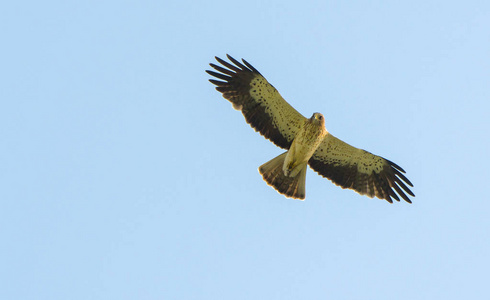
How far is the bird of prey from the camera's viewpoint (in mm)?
13359

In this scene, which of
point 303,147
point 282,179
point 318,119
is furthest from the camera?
point 282,179

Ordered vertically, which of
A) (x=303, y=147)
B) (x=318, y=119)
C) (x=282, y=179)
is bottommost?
(x=282, y=179)

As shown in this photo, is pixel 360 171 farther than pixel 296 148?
Yes

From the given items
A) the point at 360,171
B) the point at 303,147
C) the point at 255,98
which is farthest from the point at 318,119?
the point at 360,171

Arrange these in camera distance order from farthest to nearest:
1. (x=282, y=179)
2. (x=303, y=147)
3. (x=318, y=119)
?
(x=282, y=179)
(x=303, y=147)
(x=318, y=119)

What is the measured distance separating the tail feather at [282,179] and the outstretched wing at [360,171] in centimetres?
47

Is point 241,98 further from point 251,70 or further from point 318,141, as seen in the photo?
point 318,141

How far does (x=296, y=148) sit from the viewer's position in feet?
44.1

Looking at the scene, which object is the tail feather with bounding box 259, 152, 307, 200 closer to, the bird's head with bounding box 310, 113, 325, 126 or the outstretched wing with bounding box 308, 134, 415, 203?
the outstretched wing with bounding box 308, 134, 415, 203

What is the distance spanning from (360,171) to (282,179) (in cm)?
164

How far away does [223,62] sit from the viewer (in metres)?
13.4

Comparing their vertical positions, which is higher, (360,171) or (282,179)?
(360,171)

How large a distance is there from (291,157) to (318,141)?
0.59m

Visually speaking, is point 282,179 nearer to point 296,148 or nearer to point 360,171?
point 296,148
